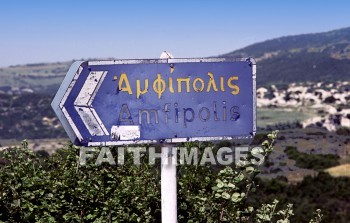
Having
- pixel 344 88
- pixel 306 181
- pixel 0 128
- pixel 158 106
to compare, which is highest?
pixel 344 88

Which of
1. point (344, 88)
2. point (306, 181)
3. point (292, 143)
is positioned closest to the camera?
point (306, 181)

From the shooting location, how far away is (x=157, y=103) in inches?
138

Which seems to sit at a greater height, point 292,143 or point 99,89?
point 292,143

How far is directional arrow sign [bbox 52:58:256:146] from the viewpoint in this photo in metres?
3.45

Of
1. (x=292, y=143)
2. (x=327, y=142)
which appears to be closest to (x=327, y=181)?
(x=292, y=143)

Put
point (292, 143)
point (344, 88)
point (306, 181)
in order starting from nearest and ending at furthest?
point (306, 181), point (292, 143), point (344, 88)

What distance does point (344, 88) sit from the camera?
15088 cm

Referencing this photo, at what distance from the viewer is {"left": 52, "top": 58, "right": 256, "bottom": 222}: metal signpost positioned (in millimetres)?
3453

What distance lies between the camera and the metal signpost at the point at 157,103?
345 cm

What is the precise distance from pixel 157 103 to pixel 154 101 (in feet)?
0.08

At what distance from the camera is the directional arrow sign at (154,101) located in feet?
11.3

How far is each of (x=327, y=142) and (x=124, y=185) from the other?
6662 cm

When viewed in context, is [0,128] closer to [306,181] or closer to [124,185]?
[306,181]

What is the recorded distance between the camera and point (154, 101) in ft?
11.5
